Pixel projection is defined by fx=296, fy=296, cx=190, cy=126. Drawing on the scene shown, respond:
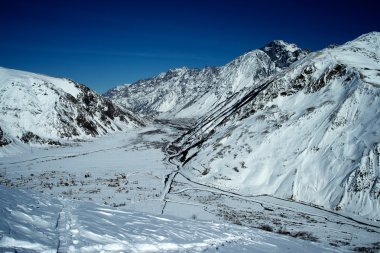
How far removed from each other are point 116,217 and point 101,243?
3.79m

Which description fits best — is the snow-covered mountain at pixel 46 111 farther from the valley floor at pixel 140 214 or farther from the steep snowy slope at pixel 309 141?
the steep snowy slope at pixel 309 141

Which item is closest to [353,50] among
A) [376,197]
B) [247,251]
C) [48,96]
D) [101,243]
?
[376,197]

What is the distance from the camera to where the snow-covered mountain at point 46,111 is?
229 feet

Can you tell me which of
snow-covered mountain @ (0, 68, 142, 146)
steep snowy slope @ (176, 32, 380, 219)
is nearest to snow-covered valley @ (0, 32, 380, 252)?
steep snowy slope @ (176, 32, 380, 219)

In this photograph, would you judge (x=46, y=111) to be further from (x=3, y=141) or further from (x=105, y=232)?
(x=105, y=232)

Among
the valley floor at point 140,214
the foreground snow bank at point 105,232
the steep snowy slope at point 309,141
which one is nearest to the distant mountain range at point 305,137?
the steep snowy slope at point 309,141

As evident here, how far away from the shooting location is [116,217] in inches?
512

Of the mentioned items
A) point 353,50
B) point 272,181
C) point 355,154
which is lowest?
point 272,181

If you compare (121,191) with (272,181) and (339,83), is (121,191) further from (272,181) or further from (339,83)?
(339,83)

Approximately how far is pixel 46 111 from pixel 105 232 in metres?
80.6

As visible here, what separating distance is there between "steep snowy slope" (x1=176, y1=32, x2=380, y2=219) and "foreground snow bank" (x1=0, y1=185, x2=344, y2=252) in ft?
65.3

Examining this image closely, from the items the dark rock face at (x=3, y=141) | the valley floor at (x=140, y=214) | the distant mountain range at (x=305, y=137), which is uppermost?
the distant mountain range at (x=305, y=137)

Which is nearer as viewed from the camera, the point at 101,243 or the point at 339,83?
the point at 101,243

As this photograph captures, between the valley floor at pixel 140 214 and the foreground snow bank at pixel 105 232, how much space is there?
1.4 inches
